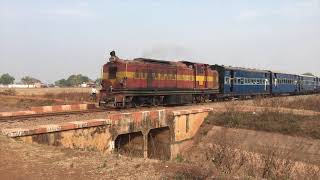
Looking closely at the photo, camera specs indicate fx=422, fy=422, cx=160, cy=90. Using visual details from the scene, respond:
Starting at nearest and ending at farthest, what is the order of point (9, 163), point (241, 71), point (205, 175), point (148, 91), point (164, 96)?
point (205, 175)
point (9, 163)
point (148, 91)
point (164, 96)
point (241, 71)

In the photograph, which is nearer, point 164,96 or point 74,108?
point 74,108

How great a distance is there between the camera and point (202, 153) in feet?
81.8

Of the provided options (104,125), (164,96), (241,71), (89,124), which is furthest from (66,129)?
(241,71)

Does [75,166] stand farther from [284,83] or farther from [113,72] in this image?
[284,83]

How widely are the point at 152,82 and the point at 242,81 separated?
1637 cm

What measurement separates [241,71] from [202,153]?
19282mm

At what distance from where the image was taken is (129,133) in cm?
2059

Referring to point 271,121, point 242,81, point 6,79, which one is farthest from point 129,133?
point 6,79

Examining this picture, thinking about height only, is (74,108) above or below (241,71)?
below

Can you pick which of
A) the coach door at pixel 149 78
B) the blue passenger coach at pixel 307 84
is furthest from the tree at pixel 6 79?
the coach door at pixel 149 78

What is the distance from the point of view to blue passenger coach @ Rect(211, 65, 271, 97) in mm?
39766

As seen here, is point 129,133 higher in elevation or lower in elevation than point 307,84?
lower

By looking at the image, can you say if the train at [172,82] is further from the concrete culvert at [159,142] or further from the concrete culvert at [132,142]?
the concrete culvert at [132,142]

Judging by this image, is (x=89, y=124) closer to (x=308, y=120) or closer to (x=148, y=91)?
(x=148, y=91)
